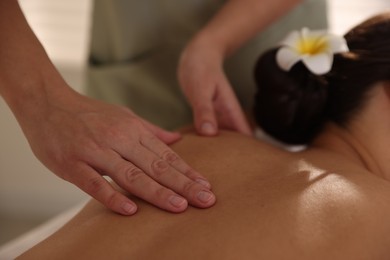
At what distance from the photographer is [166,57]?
1804 millimetres

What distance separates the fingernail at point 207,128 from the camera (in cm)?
130

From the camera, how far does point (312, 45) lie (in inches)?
53.2

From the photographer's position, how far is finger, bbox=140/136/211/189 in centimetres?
108

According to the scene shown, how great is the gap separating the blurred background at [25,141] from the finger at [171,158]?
120 cm

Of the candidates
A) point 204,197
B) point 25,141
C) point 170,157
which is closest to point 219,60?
point 170,157

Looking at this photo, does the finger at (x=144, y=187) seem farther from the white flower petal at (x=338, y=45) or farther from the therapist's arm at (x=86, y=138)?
the white flower petal at (x=338, y=45)

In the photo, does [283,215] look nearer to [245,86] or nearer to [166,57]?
[245,86]

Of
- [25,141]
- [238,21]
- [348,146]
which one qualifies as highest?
[238,21]

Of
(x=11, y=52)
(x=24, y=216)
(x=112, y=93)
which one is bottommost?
(x=24, y=216)

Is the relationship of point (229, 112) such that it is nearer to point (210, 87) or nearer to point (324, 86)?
point (210, 87)

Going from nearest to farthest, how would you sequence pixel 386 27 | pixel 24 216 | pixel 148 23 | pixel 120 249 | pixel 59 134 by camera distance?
pixel 120 249, pixel 59 134, pixel 386 27, pixel 148 23, pixel 24 216

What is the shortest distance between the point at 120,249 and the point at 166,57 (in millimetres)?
954

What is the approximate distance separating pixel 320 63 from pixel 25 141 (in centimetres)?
147

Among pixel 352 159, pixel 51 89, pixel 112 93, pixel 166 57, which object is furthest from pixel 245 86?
pixel 51 89
